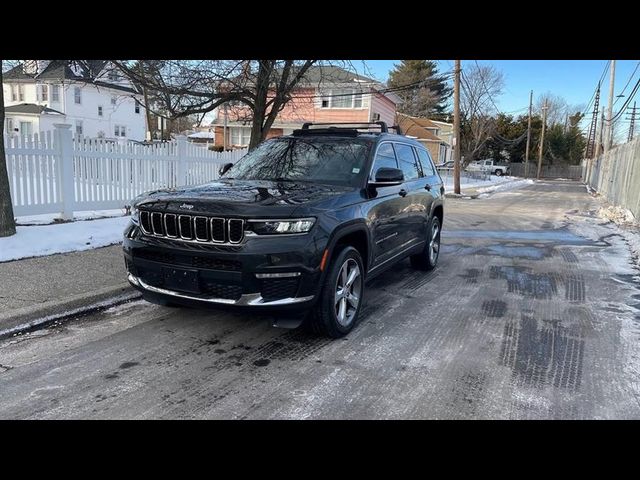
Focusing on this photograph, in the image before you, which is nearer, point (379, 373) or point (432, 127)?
point (379, 373)

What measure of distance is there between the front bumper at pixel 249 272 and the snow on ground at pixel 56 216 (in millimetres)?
5814

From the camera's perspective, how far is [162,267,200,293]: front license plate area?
4.06 meters

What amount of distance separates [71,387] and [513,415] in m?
3.14

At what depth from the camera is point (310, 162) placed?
17.8ft

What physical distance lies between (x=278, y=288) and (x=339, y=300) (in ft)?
2.74

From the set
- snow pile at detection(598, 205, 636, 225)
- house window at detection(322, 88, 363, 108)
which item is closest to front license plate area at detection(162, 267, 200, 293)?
snow pile at detection(598, 205, 636, 225)

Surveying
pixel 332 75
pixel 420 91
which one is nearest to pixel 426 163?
pixel 332 75

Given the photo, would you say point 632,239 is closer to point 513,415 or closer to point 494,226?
point 494,226

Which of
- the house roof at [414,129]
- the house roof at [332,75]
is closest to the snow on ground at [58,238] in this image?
the house roof at [332,75]

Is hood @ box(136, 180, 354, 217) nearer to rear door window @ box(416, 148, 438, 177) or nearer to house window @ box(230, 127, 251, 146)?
rear door window @ box(416, 148, 438, 177)

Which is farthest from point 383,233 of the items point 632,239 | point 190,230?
point 632,239
